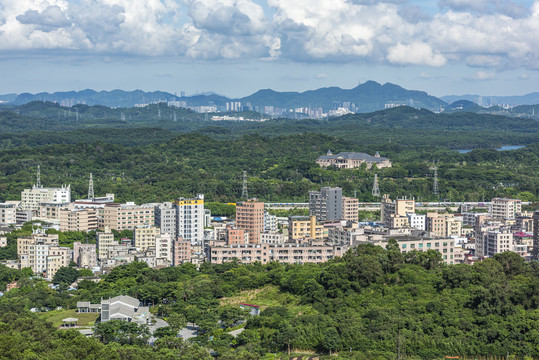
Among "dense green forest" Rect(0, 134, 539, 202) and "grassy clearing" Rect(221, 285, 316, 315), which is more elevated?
"dense green forest" Rect(0, 134, 539, 202)

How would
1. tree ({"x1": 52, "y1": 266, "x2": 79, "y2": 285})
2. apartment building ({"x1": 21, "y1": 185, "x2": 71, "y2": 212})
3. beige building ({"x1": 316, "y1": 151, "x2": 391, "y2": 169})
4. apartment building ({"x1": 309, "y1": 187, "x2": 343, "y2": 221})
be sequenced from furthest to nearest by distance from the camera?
1. beige building ({"x1": 316, "y1": 151, "x2": 391, "y2": 169})
2. apartment building ({"x1": 21, "y1": 185, "x2": 71, "y2": 212})
3. apartment building ({"x1": 309, "y1": 187, "x2": 343, "y2": 221})
4. tree ({"x1": 52, "y1": 266, "x2": 79, "y2": 285})

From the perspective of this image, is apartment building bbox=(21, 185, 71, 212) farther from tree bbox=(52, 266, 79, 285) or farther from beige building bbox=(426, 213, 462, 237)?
beige building bbox=(426, 213, 462, 237)

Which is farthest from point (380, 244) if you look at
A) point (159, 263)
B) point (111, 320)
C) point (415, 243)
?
point (111, 320)

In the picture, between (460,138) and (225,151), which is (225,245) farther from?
(460,138)

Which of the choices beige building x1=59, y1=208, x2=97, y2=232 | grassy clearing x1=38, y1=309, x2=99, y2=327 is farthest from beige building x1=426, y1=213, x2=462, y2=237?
grassy clearing x1=38, y1=309, x2=99, y2=327

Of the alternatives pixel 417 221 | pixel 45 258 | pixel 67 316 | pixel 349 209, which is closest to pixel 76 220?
pixel 45 258

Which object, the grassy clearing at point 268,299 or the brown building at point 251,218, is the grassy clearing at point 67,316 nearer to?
the grassy clearing at point 268,299
